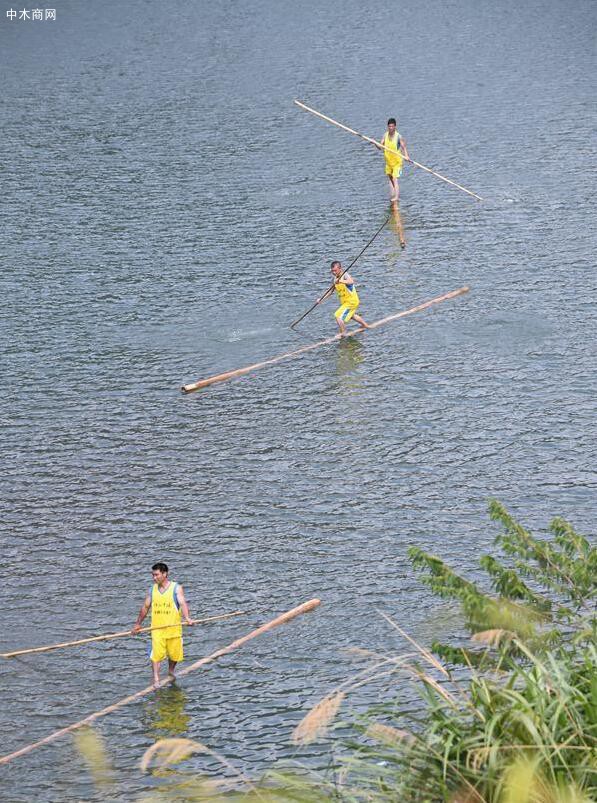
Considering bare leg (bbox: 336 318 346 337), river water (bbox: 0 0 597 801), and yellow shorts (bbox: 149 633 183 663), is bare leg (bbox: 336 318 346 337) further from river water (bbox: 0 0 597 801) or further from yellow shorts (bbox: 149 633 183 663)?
yellow shorts (bbox: 149 633 183 663)

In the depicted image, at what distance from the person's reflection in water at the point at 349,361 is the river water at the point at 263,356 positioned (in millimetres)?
99

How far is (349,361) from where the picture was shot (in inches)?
1057

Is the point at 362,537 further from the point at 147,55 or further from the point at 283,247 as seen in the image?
the point at 147,55

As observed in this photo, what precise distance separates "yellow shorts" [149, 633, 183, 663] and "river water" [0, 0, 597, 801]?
1.46ft

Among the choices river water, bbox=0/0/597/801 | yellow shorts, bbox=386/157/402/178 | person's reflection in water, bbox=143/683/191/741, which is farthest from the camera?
yellow shorts, bbox=386/157/402/178

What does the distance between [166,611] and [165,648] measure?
0.49 m

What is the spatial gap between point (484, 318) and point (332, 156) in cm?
1272

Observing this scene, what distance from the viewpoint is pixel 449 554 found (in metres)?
19.7

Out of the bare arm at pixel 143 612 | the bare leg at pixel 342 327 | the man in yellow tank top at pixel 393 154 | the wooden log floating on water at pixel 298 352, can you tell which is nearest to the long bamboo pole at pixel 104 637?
the bare arm at pixel 143 612

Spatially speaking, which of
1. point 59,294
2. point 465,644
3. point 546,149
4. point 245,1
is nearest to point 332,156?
point 546,149

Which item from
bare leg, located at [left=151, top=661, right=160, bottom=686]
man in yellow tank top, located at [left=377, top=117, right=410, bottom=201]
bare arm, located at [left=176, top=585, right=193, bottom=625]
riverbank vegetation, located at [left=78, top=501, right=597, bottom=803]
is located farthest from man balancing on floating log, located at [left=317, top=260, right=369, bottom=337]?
riverbank vegetation, located at [left=78, top=501, right=597, bottom=803]

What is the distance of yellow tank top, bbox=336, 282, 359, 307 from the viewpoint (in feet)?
91.0

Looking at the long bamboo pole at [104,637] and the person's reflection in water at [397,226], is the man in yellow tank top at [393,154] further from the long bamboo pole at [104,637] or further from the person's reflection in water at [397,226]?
the long bamboo pole at [104,637]

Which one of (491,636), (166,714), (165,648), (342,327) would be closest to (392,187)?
(342,327)
